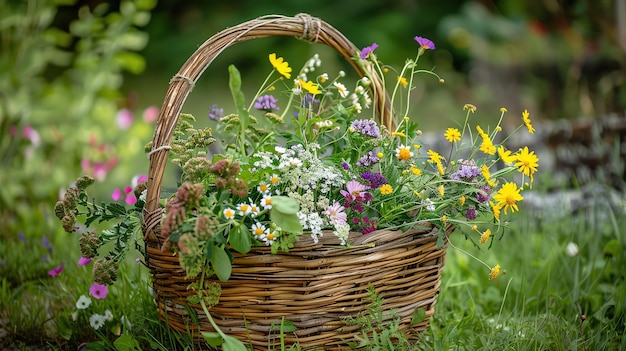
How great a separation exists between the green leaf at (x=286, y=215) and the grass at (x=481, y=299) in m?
0.40

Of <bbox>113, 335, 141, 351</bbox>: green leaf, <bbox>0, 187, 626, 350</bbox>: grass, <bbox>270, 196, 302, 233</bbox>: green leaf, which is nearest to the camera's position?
<bbox>270, 196, 302, 233</bbox>: green leaf

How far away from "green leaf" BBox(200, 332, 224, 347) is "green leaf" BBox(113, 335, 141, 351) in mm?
192

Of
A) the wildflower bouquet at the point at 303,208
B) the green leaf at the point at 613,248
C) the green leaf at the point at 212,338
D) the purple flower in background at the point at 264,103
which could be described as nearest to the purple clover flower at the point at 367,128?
the wildflower bouquet at the point at 303,208

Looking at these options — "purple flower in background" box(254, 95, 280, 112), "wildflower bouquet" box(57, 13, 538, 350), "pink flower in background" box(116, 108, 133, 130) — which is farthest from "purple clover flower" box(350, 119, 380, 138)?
"pink flower in background" box(116, 108, 133, 130)

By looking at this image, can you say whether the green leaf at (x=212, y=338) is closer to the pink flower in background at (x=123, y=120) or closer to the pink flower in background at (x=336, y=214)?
the pink flower in background at (x=336, y=214)

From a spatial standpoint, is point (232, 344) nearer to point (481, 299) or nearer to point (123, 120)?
point (481, 299)

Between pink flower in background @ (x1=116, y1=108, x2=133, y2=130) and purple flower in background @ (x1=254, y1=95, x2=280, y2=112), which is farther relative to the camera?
pink flower in background @ (x1=116, y1=108, x2=133, y2=130)

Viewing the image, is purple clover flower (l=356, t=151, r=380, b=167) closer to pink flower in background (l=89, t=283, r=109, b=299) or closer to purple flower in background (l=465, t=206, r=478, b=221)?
purple flower in background (l=465, t=206, r=478, b=221)

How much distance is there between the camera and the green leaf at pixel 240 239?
1.25 metres

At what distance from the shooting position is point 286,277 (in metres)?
1.34

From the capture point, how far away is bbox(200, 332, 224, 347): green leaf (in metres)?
1.32

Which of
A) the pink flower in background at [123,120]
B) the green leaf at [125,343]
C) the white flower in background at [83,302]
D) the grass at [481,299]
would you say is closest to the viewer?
the green leaf at [125,343]

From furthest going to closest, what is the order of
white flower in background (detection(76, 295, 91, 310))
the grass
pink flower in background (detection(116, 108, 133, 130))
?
pink flower in background (detection(116, 108, 133, 130)) < white flower in background (detection(76, 295, 91, 310)) < the grass

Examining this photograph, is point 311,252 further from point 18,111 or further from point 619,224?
point 18,111
